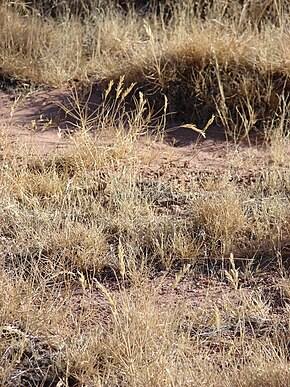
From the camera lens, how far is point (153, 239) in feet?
14.7

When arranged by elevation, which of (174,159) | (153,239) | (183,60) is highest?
(183,60)

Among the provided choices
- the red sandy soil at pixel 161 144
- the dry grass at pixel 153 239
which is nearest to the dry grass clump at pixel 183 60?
the dry grass at pixel 153 239

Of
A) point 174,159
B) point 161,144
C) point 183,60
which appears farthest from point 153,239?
point 183,60

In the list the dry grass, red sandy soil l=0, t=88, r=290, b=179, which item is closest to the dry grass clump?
the dry grass

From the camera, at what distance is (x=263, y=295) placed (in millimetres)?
4102

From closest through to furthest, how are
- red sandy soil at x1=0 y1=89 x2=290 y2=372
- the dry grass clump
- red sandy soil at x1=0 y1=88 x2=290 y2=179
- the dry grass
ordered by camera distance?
the dry grass < red sandy soil at x1=0 y1=89 x2=290 y2=372 < red sandy soil at x1=0 y1=88 x2=290 y2=179 < the dry grass clump

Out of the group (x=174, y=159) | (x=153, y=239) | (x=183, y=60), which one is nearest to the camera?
(x=153, y=239)

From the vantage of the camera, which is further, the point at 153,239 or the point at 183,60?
the point at 183,60

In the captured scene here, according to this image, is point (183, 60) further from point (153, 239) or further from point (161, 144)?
point (153, 239)

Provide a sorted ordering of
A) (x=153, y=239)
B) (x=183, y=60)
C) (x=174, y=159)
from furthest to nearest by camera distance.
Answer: (x=183, y=60) < (x=174, y=159) < (x=153, y=239)

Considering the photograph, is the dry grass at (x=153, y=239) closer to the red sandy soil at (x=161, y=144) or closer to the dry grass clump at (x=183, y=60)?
the dry grass clump at (x=183, y=60)

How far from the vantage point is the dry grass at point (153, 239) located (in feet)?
11.3

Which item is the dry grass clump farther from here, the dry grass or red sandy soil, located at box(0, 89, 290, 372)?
red sandy soil, located at box(0, 89, 290, 372)

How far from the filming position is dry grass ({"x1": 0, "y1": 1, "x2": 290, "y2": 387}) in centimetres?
344
